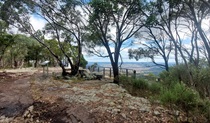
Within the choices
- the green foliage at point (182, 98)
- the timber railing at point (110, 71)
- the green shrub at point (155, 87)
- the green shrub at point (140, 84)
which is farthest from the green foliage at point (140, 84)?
the green foliage at point (182, 98)

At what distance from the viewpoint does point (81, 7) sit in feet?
31.8

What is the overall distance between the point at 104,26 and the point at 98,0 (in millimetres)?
2569

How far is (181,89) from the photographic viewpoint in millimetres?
3742

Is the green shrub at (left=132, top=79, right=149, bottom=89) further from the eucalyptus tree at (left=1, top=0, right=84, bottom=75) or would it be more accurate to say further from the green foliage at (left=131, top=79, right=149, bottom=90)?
→ the eucalyptus tree at (left=1, top=0, right=84, bottom=75)

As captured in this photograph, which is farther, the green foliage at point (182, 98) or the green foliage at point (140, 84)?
the green foliage at point (140, 84)

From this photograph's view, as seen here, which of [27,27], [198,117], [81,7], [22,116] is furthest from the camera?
[27,27]

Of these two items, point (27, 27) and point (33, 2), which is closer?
point (33, 2)

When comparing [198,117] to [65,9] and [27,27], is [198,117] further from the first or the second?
[27,27]

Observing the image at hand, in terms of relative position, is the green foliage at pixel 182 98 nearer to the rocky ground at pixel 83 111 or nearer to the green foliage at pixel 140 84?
the rocky ground at pixel 83 111

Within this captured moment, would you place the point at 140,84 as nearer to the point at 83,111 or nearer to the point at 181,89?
the point at 181,89

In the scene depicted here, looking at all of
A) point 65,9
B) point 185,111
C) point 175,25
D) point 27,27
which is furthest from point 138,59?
point 185,111

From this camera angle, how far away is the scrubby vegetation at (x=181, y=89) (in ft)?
12.1

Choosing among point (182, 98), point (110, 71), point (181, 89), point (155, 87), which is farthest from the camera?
point (110, 71)

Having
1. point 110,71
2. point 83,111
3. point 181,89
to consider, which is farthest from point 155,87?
point 110,71
